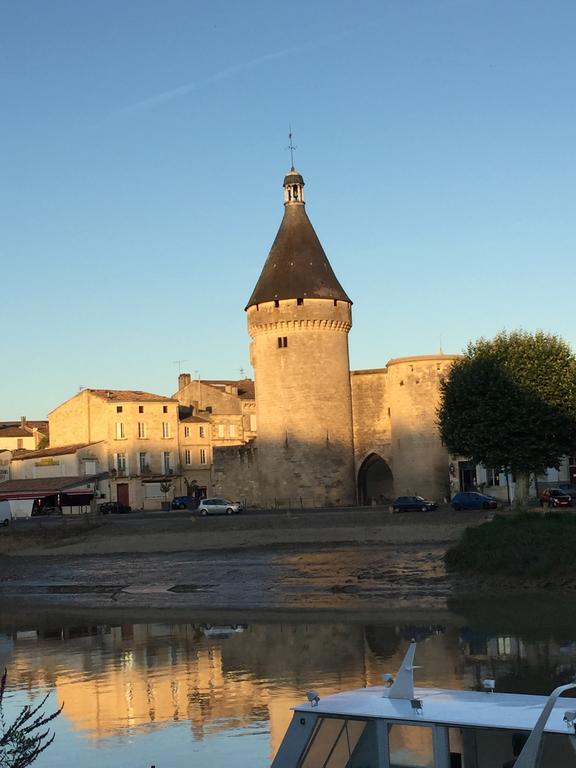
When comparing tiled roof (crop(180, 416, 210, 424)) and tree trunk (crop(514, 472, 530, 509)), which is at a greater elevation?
tiled roof (crop(180, 416, 210, 424))

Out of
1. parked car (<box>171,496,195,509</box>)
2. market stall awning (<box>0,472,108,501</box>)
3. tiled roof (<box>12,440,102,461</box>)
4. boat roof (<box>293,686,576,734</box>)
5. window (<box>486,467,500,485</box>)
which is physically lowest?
boat roof (<box>293,686,576,734</box>)

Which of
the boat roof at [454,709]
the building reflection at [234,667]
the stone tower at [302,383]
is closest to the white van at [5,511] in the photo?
the stone tower at [302,383]

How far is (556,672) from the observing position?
1688 cm

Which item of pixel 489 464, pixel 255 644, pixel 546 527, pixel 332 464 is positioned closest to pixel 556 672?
pixel 255 644

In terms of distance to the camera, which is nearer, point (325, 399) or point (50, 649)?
point (50, 649)

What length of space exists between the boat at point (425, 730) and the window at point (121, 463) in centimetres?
6335

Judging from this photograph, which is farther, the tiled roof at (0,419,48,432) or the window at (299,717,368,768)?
the tiled roof at (0,419,48,432)

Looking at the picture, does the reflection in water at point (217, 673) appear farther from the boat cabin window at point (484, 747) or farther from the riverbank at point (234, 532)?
the riverbank at point (234, 532)

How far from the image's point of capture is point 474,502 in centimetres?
4584

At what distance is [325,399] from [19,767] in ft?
171

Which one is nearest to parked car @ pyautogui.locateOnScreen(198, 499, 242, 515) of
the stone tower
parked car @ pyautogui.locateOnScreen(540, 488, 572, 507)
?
the stone tower

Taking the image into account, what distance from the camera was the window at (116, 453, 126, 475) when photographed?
7112cm

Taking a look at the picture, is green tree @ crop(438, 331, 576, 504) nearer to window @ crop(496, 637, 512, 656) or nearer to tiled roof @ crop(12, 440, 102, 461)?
window @ crop(496, 637, 512, 656)

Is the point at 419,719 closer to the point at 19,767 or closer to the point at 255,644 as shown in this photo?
the point at 19,767
